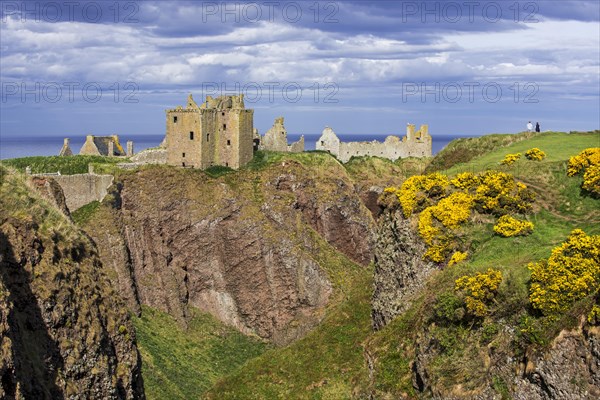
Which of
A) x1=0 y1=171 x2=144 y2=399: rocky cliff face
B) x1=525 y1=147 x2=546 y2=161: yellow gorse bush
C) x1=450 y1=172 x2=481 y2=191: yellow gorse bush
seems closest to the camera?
x1=0 y1=171 x2=144 y2=399: rocky cliff face

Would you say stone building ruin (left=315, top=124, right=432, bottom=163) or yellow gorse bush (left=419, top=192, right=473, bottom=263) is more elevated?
stone building ruin (left=315, top=124, right=432, bottom=163)

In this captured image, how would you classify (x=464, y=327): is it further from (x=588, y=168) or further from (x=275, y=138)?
(x=275, y=138)

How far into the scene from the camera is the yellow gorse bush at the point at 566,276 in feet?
113

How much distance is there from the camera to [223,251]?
9450 centimetres

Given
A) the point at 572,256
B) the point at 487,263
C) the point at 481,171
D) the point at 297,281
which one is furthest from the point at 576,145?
the point at 297,281

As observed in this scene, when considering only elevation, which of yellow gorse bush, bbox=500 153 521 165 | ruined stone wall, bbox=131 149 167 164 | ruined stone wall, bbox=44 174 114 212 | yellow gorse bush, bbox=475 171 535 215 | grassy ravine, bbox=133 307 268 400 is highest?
yellow gorse bush, bbox=500 153 521 165

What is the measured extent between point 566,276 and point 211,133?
6721 cm

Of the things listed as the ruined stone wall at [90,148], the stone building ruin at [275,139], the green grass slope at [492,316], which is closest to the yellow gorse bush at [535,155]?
the green grass slope at [492,316]

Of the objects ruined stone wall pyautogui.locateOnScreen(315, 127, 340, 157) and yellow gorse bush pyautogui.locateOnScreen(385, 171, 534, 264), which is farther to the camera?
ruined stone wall pyautogui.locateOnScreen(315, 127, 340, 157)

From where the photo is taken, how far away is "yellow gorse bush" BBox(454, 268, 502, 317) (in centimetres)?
3712

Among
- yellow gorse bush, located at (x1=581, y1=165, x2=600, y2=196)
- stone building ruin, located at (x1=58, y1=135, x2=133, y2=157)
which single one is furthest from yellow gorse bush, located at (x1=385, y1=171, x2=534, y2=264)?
stone building ruin, located at (x1=58, y1=135, x2=133, y2=157)

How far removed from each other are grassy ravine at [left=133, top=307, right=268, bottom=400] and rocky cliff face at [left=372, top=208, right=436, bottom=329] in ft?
77.8

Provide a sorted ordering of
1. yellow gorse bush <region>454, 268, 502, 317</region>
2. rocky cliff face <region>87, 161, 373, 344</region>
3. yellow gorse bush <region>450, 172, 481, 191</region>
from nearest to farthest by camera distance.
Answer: yellow gorse bush <region>454, 268, 502, 317</region> → yellow gorse bush <region>450, 172, 481, 191</region> → rocky cliff face <region>87, 161, 373, 344</region>

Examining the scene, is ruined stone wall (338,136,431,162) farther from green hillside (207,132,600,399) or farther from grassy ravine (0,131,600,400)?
green hillside (207,132,600,399)
